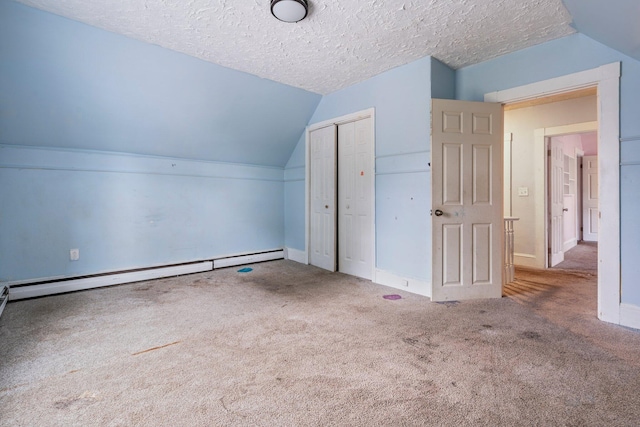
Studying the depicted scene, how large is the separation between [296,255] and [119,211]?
8.96 feet

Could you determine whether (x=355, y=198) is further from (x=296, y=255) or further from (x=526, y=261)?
(x=526, y=261)

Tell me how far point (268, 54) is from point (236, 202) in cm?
249

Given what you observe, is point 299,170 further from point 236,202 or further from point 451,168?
point 451,168

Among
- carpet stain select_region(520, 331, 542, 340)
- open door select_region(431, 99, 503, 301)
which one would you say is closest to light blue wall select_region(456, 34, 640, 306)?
open door select_region(431, 99, 503, 301)

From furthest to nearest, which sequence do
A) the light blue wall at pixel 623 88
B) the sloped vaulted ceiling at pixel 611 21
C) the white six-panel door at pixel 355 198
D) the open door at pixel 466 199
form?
the white six-panel door at pixel 355 198
the open door at pixel 466 199
the light blue wall at pixel 623 88
the sloped vaulted ceiling at pixel 611 21

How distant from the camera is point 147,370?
1917mm

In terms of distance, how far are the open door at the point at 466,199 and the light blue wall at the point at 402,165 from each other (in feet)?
0.58

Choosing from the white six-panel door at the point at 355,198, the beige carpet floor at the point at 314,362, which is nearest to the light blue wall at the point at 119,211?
the beige carpet floor at the point at 314,362

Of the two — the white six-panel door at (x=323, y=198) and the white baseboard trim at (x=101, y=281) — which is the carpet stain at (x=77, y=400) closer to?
the white baseboard trim at (x=101, y=281)

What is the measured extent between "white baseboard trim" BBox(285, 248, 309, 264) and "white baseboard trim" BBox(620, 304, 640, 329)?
375cm

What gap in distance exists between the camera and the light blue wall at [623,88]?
2.55 m

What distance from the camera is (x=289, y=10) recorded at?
2400mm

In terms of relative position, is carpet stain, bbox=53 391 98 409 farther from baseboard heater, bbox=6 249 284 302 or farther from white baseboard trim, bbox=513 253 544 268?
white baseboard trim, bbox=513 253 544 268

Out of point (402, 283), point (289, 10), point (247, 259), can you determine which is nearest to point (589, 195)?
point (402, 283)
